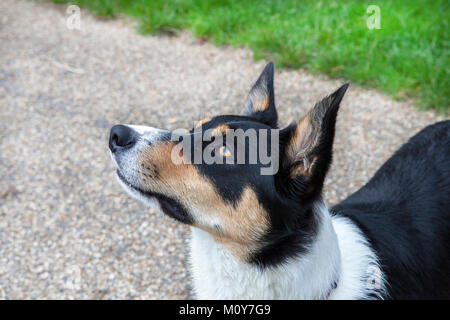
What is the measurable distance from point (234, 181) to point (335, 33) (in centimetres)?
440

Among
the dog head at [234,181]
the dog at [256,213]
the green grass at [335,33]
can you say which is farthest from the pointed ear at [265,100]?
the green grass at [335,33]

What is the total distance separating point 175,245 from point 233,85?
2648mm

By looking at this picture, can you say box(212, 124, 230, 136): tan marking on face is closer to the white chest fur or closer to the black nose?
the black nose

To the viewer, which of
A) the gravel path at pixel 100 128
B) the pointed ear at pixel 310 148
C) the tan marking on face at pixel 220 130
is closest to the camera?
the pointed ear at pixel 310 148

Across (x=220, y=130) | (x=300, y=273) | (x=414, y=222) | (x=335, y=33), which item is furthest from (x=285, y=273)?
→ (x=335, y=33)

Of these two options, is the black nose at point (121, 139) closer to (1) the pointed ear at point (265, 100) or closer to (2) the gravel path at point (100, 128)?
(1) the pointed ear at point (265, 100)

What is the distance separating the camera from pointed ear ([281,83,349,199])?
193cm

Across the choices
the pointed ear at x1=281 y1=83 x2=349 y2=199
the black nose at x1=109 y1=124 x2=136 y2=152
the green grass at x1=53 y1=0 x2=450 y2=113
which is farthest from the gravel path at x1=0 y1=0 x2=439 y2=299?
the pointed ear at x1=281 y1=83 x2=349 y2=199

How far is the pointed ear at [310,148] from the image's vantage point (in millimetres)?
1928

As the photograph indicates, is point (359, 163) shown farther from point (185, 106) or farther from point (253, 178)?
point (253, 178)

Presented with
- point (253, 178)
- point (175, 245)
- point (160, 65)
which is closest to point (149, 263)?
point (175, 245)

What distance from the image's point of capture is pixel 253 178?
91.2 inches

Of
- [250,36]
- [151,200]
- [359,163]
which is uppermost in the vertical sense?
[250,36]

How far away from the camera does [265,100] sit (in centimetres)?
281
